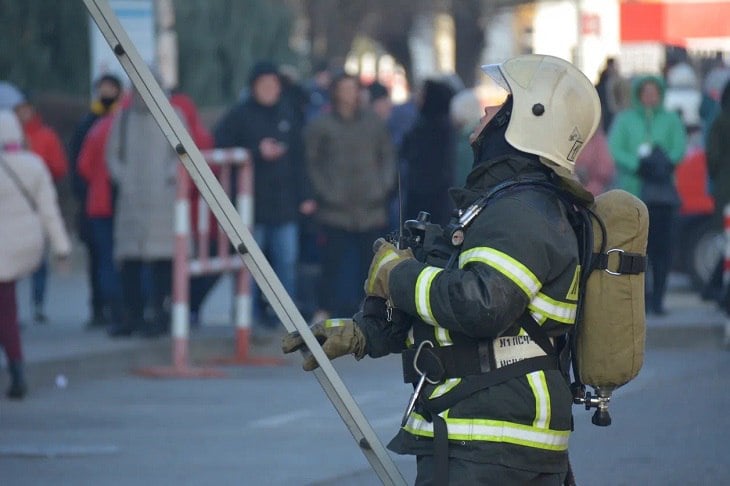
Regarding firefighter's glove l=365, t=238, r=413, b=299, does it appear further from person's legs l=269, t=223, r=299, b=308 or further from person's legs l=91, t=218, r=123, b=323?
person's legs l=91, t=218, r=123, b=323

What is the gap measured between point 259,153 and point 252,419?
3476mm

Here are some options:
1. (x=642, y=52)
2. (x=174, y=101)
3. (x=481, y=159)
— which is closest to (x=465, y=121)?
(x=174, y=101)

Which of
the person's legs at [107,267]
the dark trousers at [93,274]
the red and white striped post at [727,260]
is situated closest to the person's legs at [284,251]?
the person's legs at [107,267]

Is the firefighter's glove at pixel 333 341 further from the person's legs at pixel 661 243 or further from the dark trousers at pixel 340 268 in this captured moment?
the person's legs at pixel 661 243

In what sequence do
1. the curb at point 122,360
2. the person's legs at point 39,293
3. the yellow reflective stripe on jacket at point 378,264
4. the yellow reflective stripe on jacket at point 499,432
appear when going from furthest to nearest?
the person's legs at point 39,293, the curb at point 122,360, the yellow reflective stripe on jacket at point 378,264, the yellow reflective stripe on jacket at point 499,432

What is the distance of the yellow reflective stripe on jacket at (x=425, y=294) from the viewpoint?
393 cm

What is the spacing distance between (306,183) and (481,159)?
28.2 ft

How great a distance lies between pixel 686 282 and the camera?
16719 mm

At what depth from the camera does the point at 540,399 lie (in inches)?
158

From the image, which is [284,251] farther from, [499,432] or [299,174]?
[499,432]

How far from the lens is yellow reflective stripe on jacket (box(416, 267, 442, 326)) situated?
155 inches

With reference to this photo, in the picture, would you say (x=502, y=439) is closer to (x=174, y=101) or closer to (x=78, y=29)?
(x=174, y=101)

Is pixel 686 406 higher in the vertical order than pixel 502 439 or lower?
lower

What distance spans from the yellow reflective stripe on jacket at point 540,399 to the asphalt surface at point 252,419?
3248 mm
